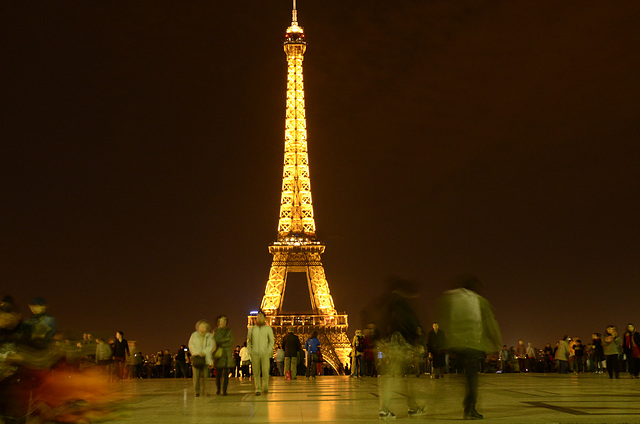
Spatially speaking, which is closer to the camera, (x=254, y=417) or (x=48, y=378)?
(x=48, y=378)

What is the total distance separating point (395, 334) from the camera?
1095 centimetres

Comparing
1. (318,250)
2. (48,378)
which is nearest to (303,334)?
(318,250)

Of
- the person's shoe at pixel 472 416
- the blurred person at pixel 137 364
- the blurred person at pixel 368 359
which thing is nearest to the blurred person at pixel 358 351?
the blurred person at pixel 368 359

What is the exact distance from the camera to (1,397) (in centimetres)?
782

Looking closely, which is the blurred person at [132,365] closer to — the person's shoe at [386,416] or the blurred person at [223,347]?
the blurred person at [223,347]

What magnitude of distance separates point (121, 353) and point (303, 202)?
4576cm

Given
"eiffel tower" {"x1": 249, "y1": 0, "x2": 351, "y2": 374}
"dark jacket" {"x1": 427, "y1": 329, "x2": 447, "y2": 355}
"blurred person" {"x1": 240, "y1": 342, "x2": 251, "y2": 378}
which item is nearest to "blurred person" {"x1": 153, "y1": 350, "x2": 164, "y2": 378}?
"blurred person" {"x1": 240, "y1": 342, "x2": 251, "y2": 378}

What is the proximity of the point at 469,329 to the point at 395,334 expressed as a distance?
1030mm

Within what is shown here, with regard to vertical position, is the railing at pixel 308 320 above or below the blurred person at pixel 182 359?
above

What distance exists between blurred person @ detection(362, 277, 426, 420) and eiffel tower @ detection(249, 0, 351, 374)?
47.9 m

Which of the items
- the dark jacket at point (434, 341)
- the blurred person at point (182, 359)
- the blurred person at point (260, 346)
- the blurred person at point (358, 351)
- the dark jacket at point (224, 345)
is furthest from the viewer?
the blurred person at point (182, 359)

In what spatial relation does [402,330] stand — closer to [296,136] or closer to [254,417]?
[254,417]

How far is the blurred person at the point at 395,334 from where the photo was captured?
10820mm

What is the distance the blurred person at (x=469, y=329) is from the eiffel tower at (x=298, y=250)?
48.2 metres
